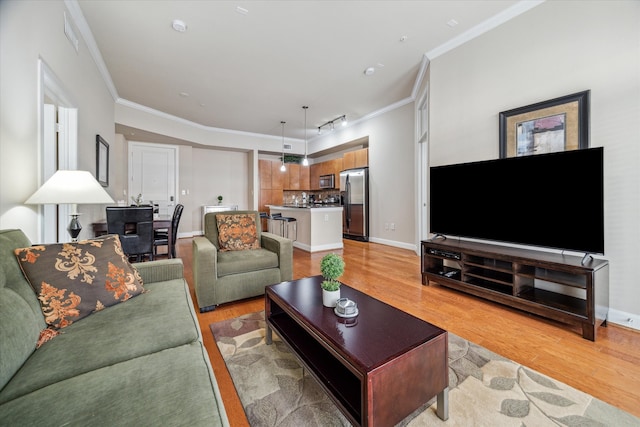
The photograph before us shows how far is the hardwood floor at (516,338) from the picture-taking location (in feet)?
4.72

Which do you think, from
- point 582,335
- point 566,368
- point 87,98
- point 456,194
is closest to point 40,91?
point 87,98

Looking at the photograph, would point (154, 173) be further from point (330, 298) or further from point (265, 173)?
point (330, 298)

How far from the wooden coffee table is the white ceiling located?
2842mm

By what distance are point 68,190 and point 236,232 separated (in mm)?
1480

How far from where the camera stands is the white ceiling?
258cm

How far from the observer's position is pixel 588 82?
221 cm

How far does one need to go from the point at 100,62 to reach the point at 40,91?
6.67 ft

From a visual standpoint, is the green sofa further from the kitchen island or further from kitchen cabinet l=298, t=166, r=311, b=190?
kitchen cabinet l=298, t=166, r=311, b=190

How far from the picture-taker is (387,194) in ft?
18.2

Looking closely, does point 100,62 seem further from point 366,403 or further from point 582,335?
point 582,335

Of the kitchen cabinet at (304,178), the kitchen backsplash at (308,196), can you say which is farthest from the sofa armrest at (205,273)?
the kitchen cabinet at (304,178)

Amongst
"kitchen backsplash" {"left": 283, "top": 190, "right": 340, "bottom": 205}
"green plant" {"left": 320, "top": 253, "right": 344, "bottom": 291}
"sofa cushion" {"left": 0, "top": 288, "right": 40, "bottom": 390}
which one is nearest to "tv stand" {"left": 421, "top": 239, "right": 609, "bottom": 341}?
"green plant" {"left": 320, "top": 253, "right": 344, "bottom": 291}

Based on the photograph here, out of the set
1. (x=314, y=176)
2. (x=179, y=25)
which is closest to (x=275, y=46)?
(x=179, y=25)

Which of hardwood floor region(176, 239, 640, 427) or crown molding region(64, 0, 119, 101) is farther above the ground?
crown molding region(64, 0, 119, 101)
